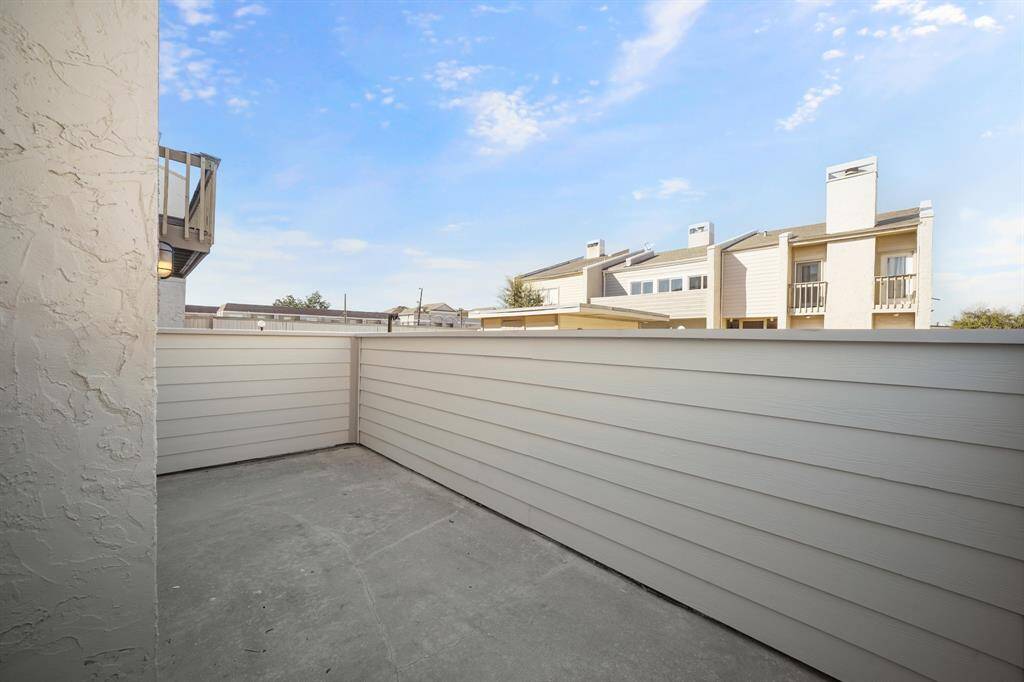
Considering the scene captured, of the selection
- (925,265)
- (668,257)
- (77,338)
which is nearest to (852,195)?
(925,265)

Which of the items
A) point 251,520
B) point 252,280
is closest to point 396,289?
point 252,280

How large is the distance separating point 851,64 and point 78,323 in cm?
1129

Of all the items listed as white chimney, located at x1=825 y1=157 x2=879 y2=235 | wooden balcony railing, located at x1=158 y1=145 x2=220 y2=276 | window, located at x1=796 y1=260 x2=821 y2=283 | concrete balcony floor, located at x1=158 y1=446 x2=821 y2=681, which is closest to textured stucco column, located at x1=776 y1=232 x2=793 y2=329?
window, located at x1=796 y1=260 x2=821 y2=283

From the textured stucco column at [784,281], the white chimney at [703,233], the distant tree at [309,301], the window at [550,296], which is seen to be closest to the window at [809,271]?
the textured stucco column at [784,281]

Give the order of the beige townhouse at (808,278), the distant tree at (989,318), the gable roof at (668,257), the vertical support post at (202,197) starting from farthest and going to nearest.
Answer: the gable roof at (668,257), the beige townhouse at (808,278), the distant tree at (989,318), the vertical support post at (202,197)

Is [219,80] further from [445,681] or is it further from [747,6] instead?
[445,681]

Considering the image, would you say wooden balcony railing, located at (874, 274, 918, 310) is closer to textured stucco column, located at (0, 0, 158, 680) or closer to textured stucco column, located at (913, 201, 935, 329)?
textured stucco column, located at (913, 201, 935, 329)

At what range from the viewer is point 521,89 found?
8.53 m

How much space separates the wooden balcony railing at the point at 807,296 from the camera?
11398 mm

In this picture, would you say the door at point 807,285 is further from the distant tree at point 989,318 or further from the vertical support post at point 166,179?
the vertical support post at point 166,179

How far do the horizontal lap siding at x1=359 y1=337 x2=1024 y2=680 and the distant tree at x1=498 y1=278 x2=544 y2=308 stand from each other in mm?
14514

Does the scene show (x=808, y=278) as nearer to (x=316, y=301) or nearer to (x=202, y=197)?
(x=202, y=197)

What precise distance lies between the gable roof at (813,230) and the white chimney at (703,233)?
1630mm

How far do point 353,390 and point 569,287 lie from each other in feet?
42.1
